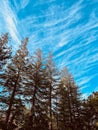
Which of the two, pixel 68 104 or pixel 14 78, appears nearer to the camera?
pixel 14 78

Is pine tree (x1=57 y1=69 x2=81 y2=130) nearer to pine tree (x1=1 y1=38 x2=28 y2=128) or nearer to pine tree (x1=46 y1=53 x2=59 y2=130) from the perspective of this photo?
pine tree (x1=46 y1=53 x2=59 y2=130)

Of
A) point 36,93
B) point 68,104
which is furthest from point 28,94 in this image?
point 68,104

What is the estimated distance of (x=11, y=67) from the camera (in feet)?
64.6

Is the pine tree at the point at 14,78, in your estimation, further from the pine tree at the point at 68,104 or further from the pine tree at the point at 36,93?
the pine tree at the point at 68,104

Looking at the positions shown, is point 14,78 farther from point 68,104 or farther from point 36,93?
point 68,104

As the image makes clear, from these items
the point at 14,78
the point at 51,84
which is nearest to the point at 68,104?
the point at 51,84

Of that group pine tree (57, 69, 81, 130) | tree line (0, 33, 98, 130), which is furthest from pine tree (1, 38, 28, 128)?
pine tree (57, 69, 81, 130)

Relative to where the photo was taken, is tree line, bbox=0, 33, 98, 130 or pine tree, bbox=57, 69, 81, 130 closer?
tree line, bbox=0, 33, 98, 130

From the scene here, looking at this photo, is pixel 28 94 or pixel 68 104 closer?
pixel 28 94

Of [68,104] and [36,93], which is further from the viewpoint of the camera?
[68,104]

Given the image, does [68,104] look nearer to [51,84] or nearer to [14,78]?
[51,84]

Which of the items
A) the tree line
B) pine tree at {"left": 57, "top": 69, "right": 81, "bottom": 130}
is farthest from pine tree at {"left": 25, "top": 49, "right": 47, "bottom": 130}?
pine tree at {"left": 57, "top": 69, "right": 81, "bottom": 130}

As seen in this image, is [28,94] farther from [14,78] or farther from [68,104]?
[68,104]

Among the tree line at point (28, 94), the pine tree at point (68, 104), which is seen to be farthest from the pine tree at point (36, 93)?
the pine tree at point (68, 104)
